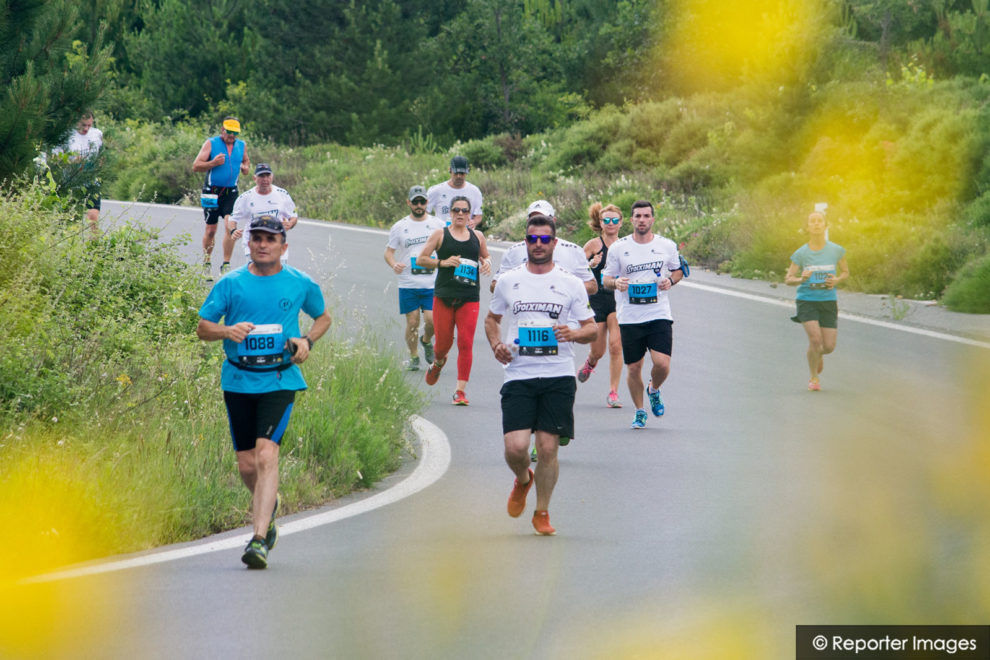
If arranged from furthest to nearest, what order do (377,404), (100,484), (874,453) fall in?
(377,404) → (874,453) → (100,484)

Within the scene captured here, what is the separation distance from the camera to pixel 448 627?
287 inches

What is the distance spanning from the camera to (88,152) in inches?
627

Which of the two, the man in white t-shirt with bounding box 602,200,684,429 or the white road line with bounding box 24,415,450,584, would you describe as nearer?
the white road line with bounding box 24,415,450,584

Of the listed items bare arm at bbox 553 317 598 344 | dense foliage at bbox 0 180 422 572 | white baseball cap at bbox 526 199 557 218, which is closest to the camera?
dense foliage at bbox 0 180 422 572

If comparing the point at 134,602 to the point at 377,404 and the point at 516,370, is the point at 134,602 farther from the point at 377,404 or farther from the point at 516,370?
the point at 377,404

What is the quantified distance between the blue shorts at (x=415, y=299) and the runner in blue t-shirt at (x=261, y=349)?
8107 mm

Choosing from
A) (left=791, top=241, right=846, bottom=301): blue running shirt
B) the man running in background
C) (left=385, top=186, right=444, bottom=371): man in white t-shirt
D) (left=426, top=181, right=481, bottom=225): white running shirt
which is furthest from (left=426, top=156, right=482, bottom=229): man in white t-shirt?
(left=791, top=241, right=846, bottom=301): blue running shirt

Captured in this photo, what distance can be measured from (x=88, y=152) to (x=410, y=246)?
340 cm

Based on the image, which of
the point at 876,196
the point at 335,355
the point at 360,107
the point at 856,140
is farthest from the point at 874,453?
the point at 360,107

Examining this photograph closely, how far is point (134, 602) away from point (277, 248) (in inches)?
Answer: 84.3

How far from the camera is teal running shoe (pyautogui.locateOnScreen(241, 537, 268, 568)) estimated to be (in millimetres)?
8406

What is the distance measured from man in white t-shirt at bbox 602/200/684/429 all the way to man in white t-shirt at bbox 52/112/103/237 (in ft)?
16.2

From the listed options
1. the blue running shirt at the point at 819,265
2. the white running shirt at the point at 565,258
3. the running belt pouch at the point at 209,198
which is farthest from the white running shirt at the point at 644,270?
the running belt pouch at the point at 209,198

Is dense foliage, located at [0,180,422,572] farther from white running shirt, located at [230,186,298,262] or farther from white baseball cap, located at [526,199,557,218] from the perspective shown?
white baseball cap, located at [526,199,557,218]
